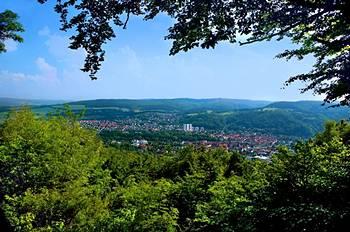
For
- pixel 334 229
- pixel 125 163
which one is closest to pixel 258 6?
pixel 334 229

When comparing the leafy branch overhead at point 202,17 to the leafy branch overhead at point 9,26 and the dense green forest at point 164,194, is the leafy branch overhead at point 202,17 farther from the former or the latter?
the leafy branch overhead at point 9,26

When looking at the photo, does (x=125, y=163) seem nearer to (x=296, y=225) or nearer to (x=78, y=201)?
(x=78, y=201)

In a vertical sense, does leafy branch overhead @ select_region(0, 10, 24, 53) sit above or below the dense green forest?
above

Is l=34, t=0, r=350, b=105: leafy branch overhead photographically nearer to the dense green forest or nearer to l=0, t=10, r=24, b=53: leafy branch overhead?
the dense green forest

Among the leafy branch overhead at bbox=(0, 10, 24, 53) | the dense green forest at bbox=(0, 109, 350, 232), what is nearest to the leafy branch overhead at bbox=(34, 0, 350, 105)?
the dense green forest at bbox=(0, 109, 350, 232)

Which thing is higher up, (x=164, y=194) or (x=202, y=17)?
(x=202, y=17)

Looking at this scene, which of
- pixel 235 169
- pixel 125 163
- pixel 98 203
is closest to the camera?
pixel 98 203

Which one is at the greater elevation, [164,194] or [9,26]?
[9,26]

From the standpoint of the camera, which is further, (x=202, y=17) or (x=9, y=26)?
(x=9, y=26)

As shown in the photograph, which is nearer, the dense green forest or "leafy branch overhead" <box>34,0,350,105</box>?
"leafy branch overhead" <box>34,0,350,105</box>
